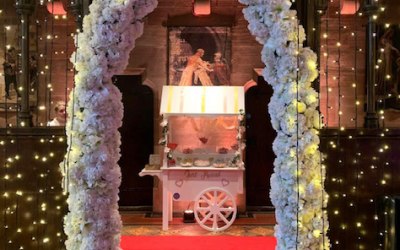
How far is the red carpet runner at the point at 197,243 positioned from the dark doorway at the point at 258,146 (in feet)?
8.34

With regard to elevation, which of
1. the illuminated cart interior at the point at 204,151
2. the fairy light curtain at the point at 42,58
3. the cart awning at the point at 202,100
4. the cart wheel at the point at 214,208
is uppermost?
the fairy light curtain at the point at 42,58

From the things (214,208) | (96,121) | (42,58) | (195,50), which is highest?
(195,50)

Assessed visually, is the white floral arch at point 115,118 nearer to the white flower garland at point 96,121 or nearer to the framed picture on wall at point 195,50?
the white flower garland at point 96,121

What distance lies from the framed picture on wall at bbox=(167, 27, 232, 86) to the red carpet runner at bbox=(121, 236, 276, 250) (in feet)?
11.0

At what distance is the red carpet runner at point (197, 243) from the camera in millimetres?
7297

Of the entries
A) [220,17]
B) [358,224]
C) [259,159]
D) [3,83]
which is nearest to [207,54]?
[220,17]

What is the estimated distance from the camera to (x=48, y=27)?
1019 centimetres

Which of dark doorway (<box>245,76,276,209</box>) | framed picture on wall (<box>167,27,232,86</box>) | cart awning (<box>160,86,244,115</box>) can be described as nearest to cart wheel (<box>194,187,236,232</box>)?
cart awning (<box>160,86,244,115</box>)

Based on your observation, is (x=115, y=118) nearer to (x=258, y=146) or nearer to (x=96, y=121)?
(x=96, y=121)

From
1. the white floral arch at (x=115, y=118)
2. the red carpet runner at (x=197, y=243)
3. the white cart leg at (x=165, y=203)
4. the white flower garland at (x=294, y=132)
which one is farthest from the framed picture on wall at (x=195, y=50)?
the white flower garland at (x=294, y=132)

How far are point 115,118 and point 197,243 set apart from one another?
2936mm

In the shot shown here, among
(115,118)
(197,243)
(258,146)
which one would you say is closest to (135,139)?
(258,146)

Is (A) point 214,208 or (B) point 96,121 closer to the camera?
(B) point 96,121

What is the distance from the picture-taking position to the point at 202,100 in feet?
30.2
